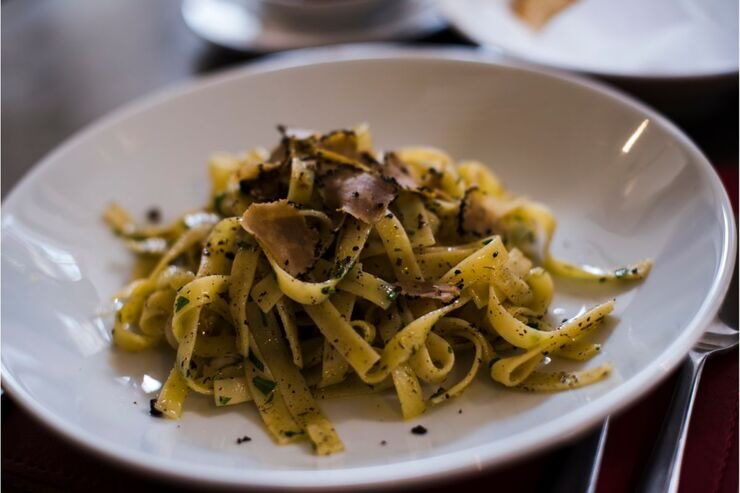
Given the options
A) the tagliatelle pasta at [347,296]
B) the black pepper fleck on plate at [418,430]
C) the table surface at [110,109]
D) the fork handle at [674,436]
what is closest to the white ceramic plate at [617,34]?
the table surface at [110,109]

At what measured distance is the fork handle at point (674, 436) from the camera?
1630mm

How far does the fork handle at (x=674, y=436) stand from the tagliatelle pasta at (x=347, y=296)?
0.69 ft

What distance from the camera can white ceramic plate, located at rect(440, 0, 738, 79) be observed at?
301 cm

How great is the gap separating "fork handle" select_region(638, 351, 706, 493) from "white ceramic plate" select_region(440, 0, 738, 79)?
1.33 m

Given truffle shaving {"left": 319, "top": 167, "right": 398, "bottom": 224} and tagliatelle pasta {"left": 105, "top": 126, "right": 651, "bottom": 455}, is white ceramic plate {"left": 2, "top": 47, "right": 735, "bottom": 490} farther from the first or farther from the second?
truffle shaving {"left": 319, "top": 167, "right": 398, "bottom": 224}

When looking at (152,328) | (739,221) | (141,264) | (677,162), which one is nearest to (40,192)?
(141,264)

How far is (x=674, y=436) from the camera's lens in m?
1.73

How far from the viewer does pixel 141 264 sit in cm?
250

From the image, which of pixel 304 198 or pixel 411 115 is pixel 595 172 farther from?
pixel 304 198

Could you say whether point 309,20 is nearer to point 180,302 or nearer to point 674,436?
point 180,302

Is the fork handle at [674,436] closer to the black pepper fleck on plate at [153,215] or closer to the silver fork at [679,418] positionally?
the silver fork at [679,418]

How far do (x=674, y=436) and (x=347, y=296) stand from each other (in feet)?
2.82

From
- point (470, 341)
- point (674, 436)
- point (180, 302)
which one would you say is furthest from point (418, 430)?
point (180, 302)

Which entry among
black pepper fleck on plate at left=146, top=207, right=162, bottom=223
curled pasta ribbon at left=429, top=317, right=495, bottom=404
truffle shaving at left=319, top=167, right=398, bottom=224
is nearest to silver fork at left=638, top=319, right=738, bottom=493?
curled pasta ribbon at left=429, top=317, right=495, bottom=404
